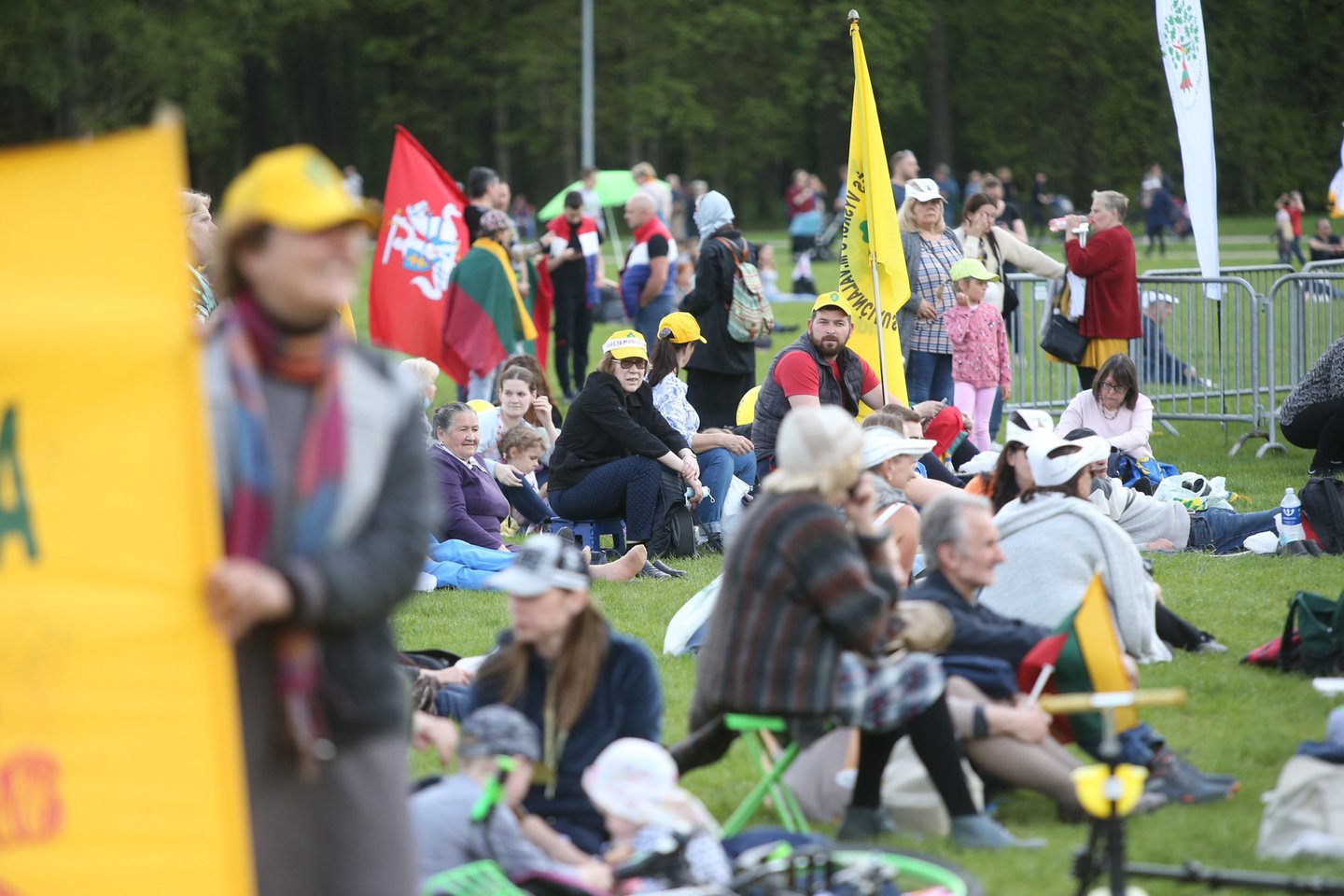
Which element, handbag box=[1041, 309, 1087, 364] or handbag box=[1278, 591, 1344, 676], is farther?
handbag box=[1041, 309, 1087, 364]

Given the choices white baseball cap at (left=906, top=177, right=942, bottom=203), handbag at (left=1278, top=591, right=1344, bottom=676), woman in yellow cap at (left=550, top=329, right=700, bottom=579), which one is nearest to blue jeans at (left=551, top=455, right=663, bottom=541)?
woman in yellow cap at (left=550, top=329, right=700, bottom=579)

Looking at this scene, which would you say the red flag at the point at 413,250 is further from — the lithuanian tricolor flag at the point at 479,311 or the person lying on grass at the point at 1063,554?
the person lying on grass at the point at 1063,554

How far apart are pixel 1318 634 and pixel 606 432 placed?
3997 millimetres

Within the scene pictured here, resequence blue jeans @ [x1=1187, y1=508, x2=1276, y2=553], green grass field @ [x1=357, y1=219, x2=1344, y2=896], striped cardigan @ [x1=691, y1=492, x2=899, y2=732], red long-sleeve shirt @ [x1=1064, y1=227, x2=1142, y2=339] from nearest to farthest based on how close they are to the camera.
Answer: striped cardigan @ [x1=691, y1=492, x2=899, y2=732] → green grass field @ [x1=357, y1=219, x2=1344, y2=896] → blue jeans @ [x1=1187, y1=508, x2=1276, y2=553] → red long-sleeve shirt @ [x1=1064, y1=227, x2=1142, y2=339]

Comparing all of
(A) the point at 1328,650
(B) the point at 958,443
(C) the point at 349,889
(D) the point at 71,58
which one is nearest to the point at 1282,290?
(B) the point at 958,443

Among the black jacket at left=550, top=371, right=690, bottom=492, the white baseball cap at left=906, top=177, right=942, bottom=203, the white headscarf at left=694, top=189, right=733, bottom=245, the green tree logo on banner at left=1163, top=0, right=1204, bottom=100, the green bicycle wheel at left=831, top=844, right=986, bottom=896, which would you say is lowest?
the green bicycle wheel at left=831, top=844, right=986, bottom=896

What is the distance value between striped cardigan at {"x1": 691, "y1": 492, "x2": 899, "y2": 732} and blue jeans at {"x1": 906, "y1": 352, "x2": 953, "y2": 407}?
6.75 metres

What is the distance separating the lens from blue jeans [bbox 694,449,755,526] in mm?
10133

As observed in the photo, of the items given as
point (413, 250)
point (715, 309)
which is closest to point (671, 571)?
point (715, 309)

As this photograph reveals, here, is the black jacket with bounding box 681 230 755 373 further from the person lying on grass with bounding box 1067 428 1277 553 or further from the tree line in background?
the tree line in background

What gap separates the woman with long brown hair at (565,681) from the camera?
4656mm

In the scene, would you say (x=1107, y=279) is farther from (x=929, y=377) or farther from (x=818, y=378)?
(x=818, y=378)

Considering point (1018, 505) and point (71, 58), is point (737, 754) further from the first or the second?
point (71, 58)

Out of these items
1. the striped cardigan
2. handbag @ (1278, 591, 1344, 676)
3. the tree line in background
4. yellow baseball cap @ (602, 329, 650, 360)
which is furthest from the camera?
the tree line in background
